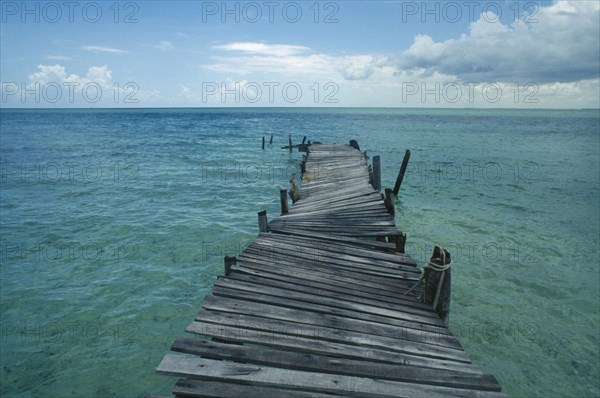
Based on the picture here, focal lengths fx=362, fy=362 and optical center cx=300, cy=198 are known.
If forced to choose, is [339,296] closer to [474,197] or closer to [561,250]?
[561,250]

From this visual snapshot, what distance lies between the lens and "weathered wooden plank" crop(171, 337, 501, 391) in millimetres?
3990

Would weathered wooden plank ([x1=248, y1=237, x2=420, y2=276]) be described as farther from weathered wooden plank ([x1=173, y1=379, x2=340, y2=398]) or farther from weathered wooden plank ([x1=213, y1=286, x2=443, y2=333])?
weathered wooden plank ([x1=173, y1=379, x2=340, y2=398])

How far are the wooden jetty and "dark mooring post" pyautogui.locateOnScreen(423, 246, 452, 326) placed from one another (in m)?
0.02

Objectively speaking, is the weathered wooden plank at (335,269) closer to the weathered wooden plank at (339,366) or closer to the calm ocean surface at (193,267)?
the weathered wooden plank at (339,366)

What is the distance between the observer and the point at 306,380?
153 inches

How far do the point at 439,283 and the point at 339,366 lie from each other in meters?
2.23

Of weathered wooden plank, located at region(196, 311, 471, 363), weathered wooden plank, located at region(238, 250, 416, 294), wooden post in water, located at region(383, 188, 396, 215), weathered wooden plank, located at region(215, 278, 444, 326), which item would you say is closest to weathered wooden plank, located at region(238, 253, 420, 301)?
weathered wooden plank, located at region(238, 250, 416, 294)

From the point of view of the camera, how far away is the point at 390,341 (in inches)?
183

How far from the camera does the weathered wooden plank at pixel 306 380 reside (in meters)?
3.79

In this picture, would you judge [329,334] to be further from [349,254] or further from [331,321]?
[349,254]

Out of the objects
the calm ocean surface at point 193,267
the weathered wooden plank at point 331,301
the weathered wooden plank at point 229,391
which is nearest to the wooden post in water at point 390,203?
Result: the calm ocean surface at point 193,267

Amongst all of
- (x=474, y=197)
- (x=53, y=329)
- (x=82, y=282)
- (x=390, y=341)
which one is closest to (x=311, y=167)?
(x=474, y=197)

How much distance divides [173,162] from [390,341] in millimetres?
28323

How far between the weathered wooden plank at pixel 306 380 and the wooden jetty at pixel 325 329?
1cm
